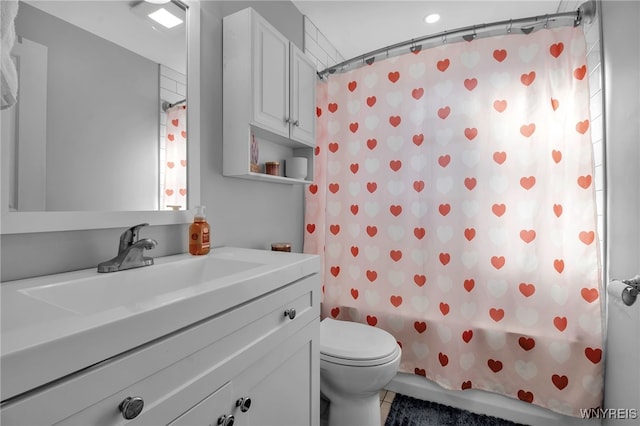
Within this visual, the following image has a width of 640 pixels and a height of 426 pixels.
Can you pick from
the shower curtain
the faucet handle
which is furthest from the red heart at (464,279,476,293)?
the faucet handle

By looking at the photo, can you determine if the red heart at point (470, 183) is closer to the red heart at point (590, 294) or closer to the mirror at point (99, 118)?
the red heart at point (590, 294)

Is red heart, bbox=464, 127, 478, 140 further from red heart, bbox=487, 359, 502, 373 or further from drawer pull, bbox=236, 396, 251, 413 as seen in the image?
drawer pull, bbox=236, 396, 251, 413

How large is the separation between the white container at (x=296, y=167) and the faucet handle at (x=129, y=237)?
37.1 inches

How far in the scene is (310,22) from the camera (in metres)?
2.12

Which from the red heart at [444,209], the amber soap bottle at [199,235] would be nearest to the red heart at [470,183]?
the red heart at [444,209]

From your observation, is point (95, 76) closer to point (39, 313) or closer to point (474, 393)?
point (39, 313)

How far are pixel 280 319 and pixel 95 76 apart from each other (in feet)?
3.22

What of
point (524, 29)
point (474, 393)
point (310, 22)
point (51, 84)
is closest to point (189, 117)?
point (51, 84)

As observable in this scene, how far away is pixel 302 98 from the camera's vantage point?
173cm

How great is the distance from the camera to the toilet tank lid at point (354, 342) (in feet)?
4.67

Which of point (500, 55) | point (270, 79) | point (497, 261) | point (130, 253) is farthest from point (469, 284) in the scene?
point (130, 253)

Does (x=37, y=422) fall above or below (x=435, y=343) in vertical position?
above

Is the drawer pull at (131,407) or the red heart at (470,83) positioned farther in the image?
the red heart at (470,83)

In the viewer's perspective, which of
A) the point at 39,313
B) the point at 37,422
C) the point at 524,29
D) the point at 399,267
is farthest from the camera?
the point at 399,267
